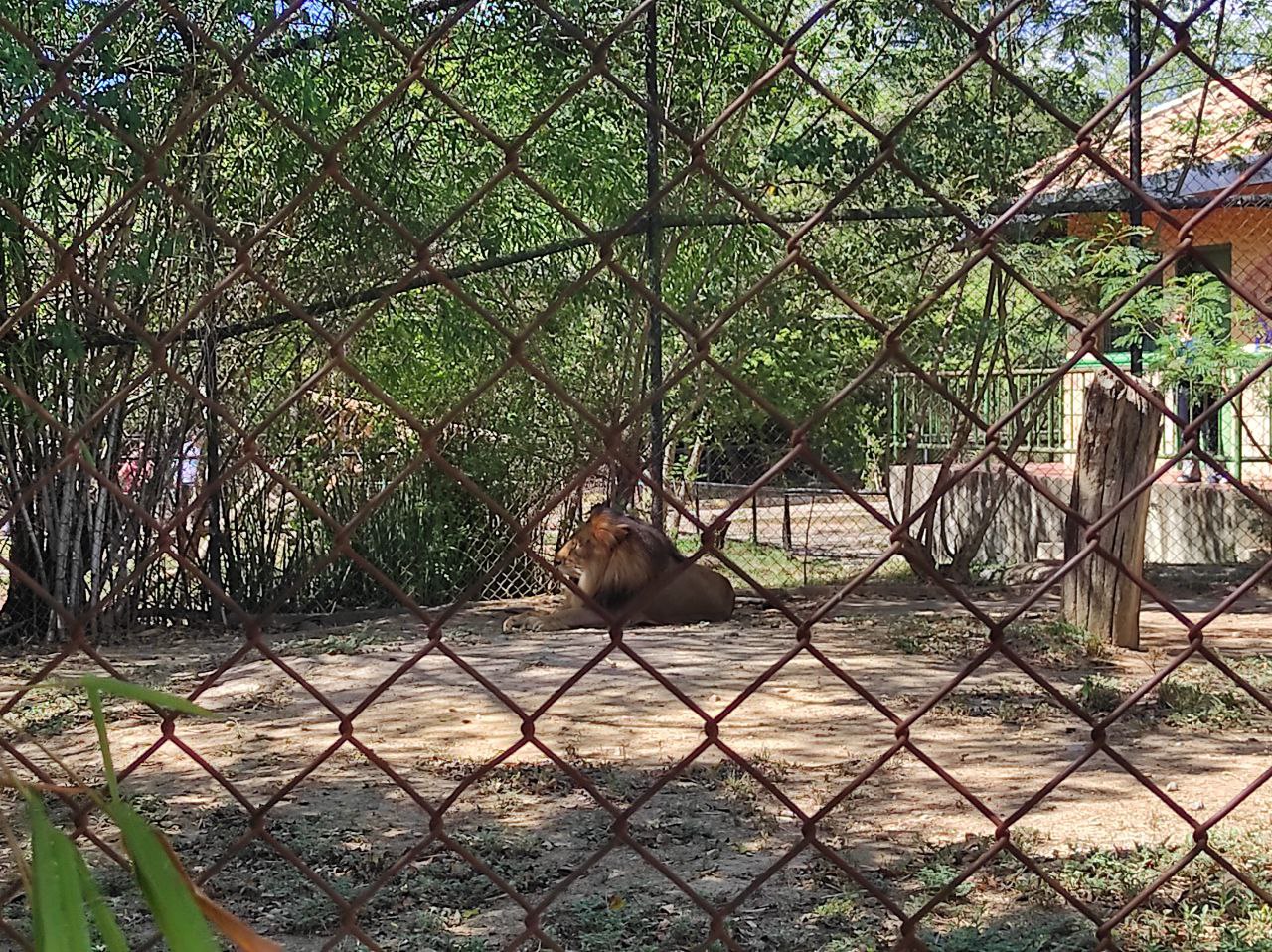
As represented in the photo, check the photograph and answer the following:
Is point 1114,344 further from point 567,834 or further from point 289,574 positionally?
point 567,834

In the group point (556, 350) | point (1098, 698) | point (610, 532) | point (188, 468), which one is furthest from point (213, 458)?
point (1098, 698)

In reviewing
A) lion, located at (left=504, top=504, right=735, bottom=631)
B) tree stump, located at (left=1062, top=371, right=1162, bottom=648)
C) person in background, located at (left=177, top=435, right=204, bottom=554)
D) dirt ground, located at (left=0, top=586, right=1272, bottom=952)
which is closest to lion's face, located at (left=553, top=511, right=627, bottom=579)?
lion, located at (left=504, top=504, right=735, bottom=631)

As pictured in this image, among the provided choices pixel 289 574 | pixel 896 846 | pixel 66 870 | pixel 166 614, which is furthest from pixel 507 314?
pixel 66 870

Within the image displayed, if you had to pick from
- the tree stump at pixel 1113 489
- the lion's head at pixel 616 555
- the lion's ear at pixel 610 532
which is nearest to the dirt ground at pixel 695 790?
the tree stump at pixel 1113 489

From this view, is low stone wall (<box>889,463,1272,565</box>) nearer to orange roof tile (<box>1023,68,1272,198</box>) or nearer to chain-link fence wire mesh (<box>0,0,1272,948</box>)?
chain-link fence wire mesh (<box>0,0,1272,948</box>)

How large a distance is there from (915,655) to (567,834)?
10.9 feet

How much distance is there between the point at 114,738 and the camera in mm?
5211

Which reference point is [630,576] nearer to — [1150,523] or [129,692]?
[1150,523]

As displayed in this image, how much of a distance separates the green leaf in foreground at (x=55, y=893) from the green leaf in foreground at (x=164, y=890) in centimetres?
4

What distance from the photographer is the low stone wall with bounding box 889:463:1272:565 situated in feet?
33.6

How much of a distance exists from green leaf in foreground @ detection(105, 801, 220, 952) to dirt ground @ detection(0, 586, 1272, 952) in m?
0.67

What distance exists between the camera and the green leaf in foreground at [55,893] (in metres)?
0.86

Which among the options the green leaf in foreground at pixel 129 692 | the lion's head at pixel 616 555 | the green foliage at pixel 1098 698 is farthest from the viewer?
the lion's head at pixel 616 555

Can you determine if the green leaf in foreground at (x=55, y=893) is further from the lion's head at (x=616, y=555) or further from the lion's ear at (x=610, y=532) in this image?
the lion's ear at (x=610, y=532)
